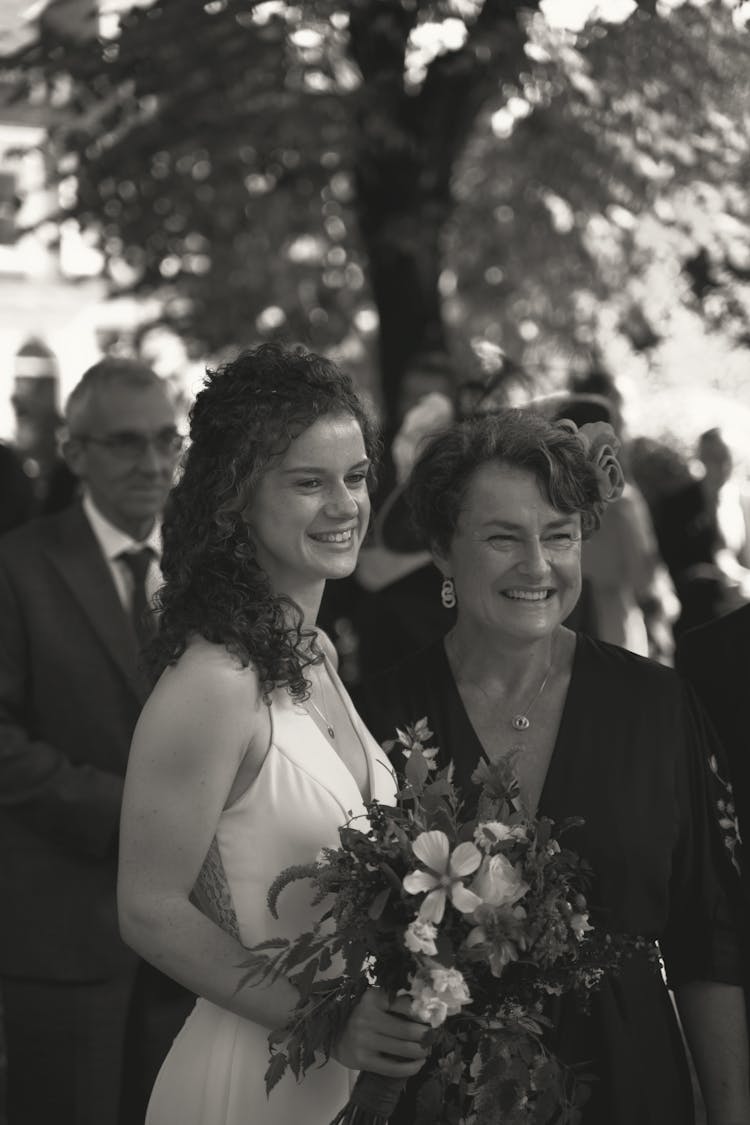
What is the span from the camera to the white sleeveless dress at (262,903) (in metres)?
2.88

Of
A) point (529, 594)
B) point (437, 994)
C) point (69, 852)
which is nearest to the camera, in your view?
point (437, 994)

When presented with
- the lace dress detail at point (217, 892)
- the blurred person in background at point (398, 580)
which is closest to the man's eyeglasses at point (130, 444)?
the blurred person in background at point (398, 580)

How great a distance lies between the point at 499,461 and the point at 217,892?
1.21 meters

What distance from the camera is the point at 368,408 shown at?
3275 millimetres

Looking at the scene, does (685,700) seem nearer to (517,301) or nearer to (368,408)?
(368,408)

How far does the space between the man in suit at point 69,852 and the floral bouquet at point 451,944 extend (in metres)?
1.85

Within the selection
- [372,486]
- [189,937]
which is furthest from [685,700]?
[189,937]

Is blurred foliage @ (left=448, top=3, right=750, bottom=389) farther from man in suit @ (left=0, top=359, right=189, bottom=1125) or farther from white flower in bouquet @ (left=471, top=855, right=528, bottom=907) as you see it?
white flower in bouquet @ (left=471, top=855, right=528, bottom=907)

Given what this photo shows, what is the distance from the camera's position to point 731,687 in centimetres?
355

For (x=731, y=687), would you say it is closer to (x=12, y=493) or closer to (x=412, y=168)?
(x=12, y=493)

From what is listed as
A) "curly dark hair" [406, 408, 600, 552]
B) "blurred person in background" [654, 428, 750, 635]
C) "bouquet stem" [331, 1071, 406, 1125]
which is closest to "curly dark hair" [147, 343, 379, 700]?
"curly dark hair" [406, 408, 600, 552]

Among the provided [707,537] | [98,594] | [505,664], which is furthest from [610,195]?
[505,664]

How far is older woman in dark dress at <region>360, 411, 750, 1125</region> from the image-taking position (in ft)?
10.6

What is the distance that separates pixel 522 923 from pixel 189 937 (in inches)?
25.5
